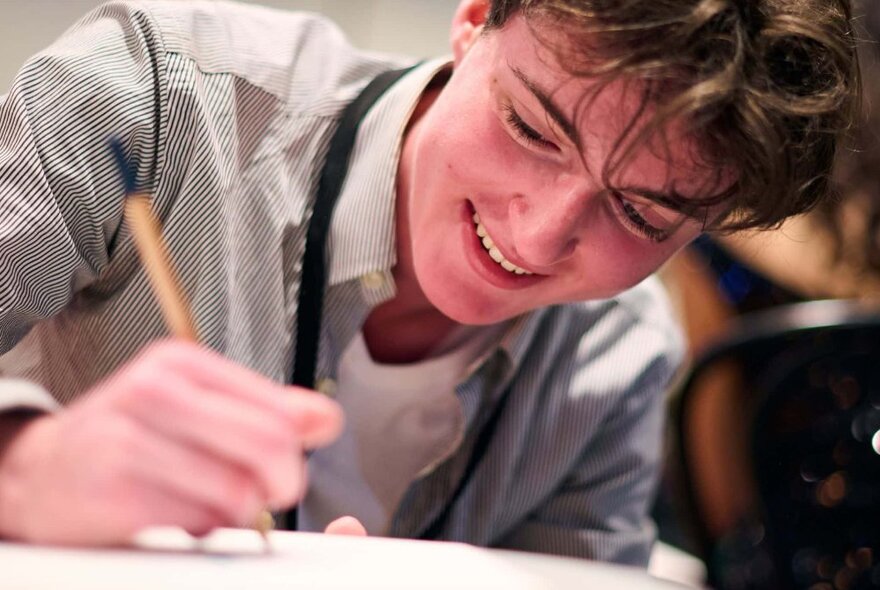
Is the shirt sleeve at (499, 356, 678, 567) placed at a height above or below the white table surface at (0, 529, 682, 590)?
below

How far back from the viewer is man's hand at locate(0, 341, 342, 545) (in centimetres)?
44

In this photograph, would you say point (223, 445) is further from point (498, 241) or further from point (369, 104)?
point (369, 104)

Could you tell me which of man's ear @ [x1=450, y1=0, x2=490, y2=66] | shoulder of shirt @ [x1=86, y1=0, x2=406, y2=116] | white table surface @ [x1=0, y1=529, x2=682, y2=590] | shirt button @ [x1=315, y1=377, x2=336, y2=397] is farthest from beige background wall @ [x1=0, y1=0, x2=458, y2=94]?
white table surface @ [x1=0, y1=529, x2=682, y2=590]

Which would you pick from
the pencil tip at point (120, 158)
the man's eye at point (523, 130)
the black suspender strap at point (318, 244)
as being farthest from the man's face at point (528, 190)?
the pencil tip at point (120, 158)

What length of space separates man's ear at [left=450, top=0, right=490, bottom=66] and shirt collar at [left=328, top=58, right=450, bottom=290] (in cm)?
10

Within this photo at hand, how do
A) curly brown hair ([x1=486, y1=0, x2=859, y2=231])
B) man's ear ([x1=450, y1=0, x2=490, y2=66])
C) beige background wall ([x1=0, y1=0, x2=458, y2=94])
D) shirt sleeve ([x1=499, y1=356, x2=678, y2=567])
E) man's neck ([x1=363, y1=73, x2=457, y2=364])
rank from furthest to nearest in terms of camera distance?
1. beige background wall ([x1=0, y1=0, x2=458, y2=94])
2. shirt sleeve ([x1=499, y1=356, x2=678, y2=567])
3. man's neck ([x1=363, y1=73, x2=457, y2=364])
4. man's ear ([x1=450, y1=0, x2=490, y2=66])
5. curly brown hair ([x1=486, y1=0, x2=859, y2=231])

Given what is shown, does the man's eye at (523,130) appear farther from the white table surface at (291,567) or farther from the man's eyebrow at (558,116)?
the white table surface at (291,567)

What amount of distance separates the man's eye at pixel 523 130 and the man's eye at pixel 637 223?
78 mm

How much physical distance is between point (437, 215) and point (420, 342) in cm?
26

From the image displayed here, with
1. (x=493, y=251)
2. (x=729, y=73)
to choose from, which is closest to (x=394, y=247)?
(x=493, y=251)

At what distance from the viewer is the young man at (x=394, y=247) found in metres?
0.46

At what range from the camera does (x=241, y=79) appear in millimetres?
1006

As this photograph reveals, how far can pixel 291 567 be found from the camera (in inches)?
19.1

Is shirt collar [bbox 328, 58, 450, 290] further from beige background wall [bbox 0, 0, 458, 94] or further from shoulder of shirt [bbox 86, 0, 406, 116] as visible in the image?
beige background wall [bbox 0, 0, 458, 94]
